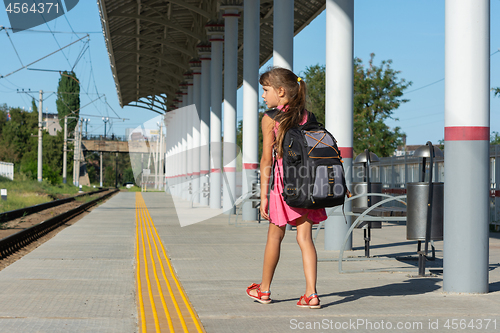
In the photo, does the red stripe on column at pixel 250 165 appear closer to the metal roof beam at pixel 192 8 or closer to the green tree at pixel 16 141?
the metal roof beam at pixel 192 8

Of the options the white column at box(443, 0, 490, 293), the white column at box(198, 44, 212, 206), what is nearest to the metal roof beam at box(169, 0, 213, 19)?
the white column at box(198, 44, 212, 206)

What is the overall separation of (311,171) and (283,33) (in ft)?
35.1

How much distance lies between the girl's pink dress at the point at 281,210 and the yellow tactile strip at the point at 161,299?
3.52ft

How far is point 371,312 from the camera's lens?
529 centimetres

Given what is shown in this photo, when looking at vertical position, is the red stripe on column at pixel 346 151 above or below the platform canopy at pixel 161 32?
below

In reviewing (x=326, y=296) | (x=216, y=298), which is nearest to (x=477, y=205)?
(x=326, y=296)

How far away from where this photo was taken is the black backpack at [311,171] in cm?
501

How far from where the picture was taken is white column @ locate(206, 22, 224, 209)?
24.8m

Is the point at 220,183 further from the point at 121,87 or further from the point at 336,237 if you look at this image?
the point at 121,87

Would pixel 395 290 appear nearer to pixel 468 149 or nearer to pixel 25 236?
pixel 468 149

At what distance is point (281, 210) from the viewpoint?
5301 mm

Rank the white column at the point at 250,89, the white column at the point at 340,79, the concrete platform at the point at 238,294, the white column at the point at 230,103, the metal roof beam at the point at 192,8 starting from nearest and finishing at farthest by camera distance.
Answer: the concrete platform at the point at 238,294 → the white column at the point at 340,79 → the white column at the point at 250,89 → the white column at the point at 230,103 → the metal roof beam at the point at 192,8

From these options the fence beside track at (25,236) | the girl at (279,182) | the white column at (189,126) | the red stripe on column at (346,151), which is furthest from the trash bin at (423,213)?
the white column at (189,126)

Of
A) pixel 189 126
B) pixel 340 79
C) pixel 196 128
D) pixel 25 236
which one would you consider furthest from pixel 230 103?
pixel 189 126
